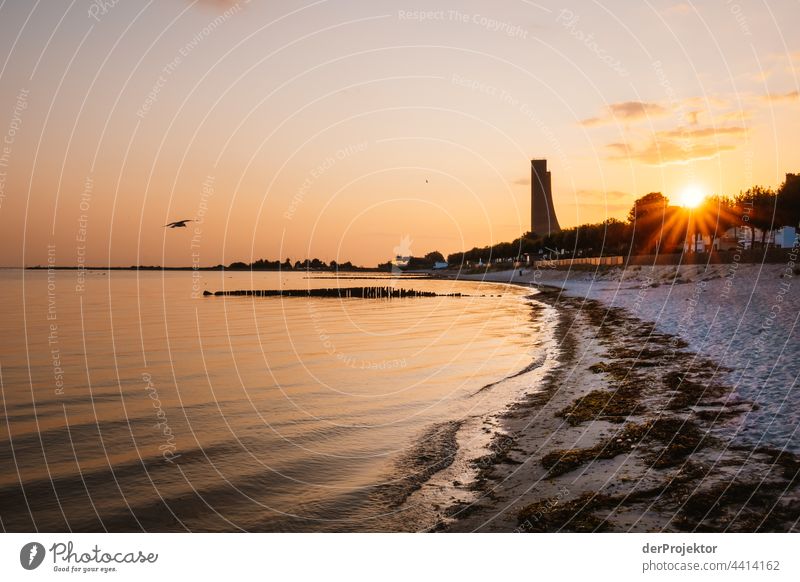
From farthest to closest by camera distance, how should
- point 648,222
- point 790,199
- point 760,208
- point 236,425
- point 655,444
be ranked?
1. point 648,222
2. point 760,208
3. point 790,199
4. point 236,425
5. point 655,444

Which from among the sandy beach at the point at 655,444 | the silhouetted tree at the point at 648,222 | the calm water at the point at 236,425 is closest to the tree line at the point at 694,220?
the silhouetted tree at the point at 648,222

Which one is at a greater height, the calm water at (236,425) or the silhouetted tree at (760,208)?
the silhouetted tree at (760,208)

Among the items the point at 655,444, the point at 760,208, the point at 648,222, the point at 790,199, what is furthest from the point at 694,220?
the point at 655,444

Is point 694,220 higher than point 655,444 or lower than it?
higher

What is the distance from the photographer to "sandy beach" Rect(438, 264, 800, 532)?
9.17 metres

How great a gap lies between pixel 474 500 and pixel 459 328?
3498 centimetres

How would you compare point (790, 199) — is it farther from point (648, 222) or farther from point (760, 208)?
point (648, 222)

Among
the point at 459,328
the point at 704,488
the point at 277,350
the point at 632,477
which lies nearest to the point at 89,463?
the point at 632,477

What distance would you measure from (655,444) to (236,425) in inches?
450

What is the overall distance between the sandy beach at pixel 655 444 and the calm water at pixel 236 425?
1.63 metres

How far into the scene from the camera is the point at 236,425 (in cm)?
1698

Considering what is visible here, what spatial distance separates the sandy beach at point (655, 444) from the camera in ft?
30.1

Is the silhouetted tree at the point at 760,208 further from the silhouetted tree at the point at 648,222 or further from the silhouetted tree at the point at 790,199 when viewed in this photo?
the silhouetted tree at the point at 648,222
